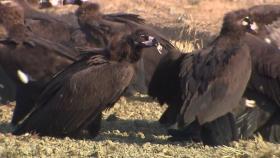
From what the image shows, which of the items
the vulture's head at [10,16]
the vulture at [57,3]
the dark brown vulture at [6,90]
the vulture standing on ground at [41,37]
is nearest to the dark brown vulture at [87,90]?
the vulture standing on ground at [41,37]

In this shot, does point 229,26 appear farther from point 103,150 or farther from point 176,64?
point 103,150

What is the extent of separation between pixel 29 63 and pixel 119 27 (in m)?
2.23

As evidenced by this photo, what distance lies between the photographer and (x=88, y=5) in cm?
1439

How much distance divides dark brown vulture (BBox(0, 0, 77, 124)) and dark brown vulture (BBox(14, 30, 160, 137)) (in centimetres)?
65

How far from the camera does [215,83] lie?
10320mm

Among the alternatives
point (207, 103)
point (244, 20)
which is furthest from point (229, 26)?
point (207, 103)

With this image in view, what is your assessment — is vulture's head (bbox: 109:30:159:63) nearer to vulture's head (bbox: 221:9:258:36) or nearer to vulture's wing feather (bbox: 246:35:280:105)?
vulture's head (bbox: 221:9:258:36)

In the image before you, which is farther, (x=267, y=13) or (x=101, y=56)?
(x=267, y=13)

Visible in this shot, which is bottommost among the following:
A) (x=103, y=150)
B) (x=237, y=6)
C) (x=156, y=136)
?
(x=237, y=6)

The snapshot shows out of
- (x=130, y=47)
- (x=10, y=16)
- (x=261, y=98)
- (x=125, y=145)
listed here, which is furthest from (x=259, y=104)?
(x=10, y=16)

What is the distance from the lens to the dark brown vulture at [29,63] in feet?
38.1

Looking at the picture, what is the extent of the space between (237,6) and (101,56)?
1426 centimetres

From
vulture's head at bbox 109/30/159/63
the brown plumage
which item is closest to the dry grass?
the brown plumage

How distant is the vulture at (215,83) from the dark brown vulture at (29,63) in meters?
1.53
